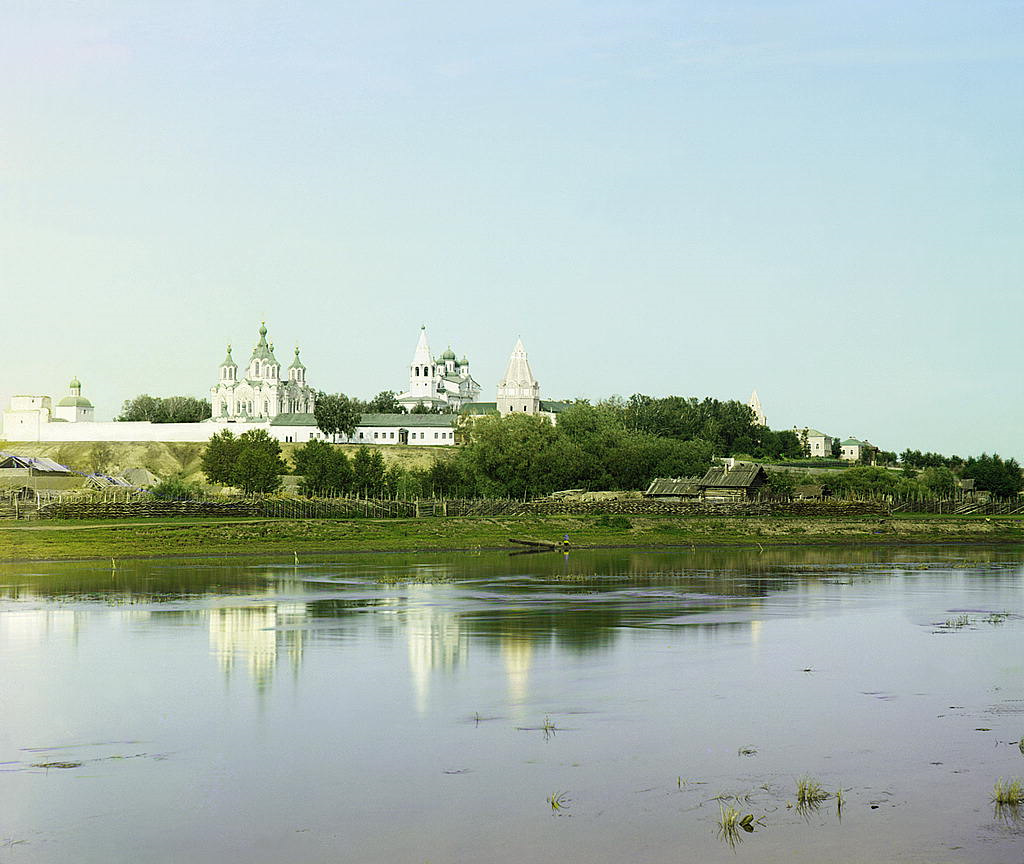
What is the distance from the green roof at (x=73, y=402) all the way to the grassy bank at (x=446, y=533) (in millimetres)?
126189

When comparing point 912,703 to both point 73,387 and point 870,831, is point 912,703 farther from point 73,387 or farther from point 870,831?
point 73,387

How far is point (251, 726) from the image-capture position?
57.4 feet

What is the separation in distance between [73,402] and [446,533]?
13216 cm

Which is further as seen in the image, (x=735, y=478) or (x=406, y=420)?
(x=406, y=420)

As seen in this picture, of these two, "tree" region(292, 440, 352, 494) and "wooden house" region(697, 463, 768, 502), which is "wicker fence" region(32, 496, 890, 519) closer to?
"wooden house" region(697, 463, 768, 502)

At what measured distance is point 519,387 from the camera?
182000 mm

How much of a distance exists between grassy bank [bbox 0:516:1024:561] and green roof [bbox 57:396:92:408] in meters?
126

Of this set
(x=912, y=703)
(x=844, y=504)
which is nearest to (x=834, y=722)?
(x=912, y=703)

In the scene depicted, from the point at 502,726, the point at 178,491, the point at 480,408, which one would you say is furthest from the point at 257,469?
the point at 480,408

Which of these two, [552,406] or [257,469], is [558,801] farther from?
[552,406]

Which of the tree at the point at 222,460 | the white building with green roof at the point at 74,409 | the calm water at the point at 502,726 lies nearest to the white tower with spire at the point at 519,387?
the white building with green roof at the point at 74,409

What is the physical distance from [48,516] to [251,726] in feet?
151

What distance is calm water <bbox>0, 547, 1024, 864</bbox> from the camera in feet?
40.0

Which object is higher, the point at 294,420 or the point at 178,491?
the point at 294,420
